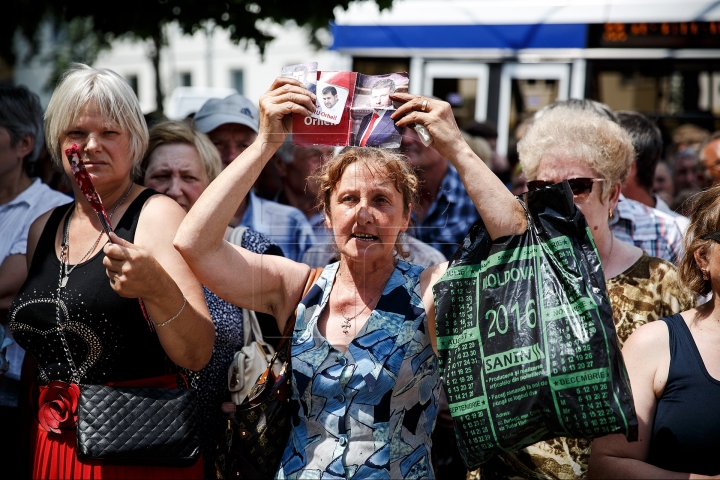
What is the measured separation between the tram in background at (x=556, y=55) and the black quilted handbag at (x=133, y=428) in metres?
6.56

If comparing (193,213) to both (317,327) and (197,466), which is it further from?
(197,466)

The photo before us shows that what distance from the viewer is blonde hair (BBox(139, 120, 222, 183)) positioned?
3.39m

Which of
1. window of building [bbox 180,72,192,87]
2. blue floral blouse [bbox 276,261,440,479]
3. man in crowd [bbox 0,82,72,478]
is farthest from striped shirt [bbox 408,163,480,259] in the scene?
window of building [bbox 180,72,192,87]

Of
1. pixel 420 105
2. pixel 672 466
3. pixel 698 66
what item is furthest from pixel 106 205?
pixel 698 66

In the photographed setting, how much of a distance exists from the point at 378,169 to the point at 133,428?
3.78 feet

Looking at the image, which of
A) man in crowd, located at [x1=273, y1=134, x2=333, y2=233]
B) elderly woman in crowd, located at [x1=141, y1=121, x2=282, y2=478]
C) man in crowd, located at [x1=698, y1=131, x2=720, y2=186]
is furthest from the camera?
man in crowd, located at [x1=698, y1=131, x2=720, y2=186]

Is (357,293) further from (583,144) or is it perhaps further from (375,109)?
(583,144)

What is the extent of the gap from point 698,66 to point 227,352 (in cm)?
715

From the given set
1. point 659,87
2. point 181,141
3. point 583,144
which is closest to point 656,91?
point 659,87

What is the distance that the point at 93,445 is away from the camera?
2373 mm

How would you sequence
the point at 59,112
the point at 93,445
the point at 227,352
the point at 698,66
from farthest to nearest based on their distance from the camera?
the point at 698,66, the point at 227,352, the point at 59,112, the point at 93,445

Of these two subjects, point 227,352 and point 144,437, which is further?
point 227,352

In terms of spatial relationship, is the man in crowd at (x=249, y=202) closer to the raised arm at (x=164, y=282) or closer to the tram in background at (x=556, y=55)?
the raised arm at (x=164, y=282)

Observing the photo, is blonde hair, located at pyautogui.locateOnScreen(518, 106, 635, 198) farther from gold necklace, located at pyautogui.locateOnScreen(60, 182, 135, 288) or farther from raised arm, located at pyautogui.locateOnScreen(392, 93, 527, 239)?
gold necklace, located at pyautogui.locateOnScreen(60, 182, 135, 288)
